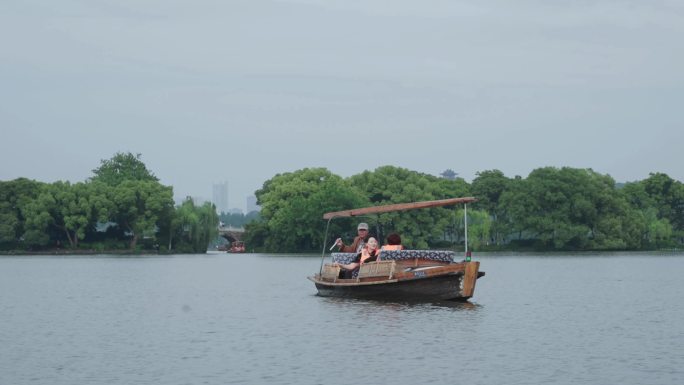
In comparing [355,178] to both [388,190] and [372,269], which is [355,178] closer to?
[388,190]

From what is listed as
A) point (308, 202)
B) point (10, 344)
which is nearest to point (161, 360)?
point (10, 344)

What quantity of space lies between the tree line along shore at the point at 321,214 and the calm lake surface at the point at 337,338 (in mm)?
84208

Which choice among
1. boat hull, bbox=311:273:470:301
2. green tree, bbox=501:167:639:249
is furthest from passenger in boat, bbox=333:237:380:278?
green tree, bbox=501:167:639:249

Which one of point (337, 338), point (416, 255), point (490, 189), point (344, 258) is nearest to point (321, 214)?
point (490, 189)

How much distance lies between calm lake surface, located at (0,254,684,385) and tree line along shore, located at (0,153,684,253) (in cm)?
8421

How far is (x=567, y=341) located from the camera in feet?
112

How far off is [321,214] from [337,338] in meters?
111

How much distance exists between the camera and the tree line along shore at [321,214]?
147 meters

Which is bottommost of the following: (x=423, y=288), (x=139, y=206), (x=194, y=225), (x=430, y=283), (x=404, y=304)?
(x=404, y=304)

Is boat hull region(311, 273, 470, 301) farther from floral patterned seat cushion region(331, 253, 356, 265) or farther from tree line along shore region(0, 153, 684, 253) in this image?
tree line along shore region(0, 153, 684, 253)

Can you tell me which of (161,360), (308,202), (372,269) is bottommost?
(161,360)

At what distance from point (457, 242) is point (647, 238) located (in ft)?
102

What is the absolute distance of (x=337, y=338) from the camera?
115 feet

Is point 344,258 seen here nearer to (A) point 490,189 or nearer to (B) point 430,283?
(B) point 430,283
